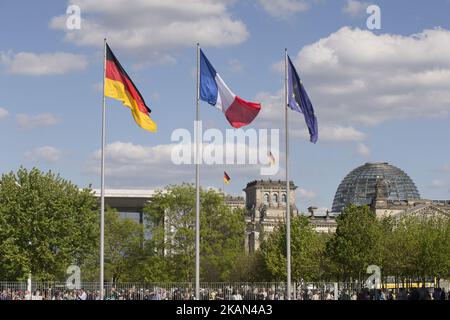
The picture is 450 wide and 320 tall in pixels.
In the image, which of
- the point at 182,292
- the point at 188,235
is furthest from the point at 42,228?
the point at 182,292

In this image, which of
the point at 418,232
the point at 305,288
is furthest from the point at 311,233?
the point at 305,288

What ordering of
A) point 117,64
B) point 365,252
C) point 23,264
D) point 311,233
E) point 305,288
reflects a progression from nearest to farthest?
point 117,64
point 305,288
point 23,264
point 365,252
point 311,233

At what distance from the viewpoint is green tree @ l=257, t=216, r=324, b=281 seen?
10544 centimetres

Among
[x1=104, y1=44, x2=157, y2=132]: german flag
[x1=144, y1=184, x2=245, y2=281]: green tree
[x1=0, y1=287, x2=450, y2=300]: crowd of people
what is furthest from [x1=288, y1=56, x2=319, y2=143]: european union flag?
[x1=144, y1=184, x2=245, y2=281]: green tree

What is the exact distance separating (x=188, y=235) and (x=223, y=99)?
5323cm

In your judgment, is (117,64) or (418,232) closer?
(117,64)

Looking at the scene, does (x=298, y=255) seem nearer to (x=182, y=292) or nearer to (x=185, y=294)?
(x=182, y=292)

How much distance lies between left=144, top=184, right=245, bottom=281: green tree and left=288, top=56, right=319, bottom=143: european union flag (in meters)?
50.6

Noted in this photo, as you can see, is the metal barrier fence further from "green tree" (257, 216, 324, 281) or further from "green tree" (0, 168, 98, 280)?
"green tree" (257, 216, 324, 281)
